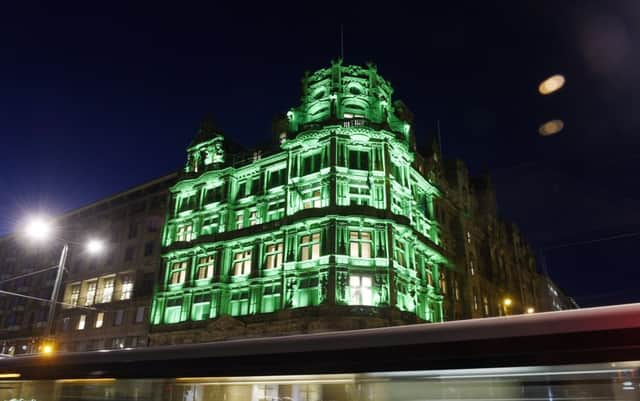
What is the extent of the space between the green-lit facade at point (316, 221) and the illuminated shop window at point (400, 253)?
0.08 m

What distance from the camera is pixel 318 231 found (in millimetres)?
31438

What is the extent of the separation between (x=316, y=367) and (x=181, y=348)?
10.1 feet

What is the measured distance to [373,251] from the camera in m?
30.4

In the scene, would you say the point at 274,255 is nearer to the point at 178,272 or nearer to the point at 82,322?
the point at 178,272

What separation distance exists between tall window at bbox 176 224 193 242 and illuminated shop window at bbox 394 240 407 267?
17869 millimetres

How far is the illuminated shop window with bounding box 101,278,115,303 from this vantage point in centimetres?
4438

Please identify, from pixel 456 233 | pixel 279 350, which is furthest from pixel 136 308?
pixel 279 350

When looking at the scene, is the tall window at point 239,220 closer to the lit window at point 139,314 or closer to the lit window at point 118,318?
the lit window at point 139,314

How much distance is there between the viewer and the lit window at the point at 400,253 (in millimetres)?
31953

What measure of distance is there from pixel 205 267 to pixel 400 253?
51.2 feet

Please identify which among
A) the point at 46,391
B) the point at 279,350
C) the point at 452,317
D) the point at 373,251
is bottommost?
the point at 46,391

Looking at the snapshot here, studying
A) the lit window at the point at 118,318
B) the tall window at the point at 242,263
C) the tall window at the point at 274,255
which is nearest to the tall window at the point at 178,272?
the tall window at the point at 242,263

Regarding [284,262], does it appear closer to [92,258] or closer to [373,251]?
[373,251]

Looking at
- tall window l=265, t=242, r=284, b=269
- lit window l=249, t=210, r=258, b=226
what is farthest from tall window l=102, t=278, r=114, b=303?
tall window l=265, t=242, r=284, b=269
